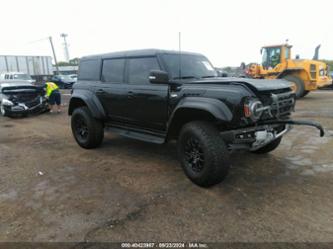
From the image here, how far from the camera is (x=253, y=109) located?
327cm

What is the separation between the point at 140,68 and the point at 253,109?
220 centimetres

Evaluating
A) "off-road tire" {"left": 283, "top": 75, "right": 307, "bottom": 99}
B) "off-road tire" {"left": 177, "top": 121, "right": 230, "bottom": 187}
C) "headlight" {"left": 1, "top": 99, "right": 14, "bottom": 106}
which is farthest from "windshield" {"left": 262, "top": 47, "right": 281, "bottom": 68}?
"headlight" {"left": 1, "top": 99, "right": 14, "bottom": 106}

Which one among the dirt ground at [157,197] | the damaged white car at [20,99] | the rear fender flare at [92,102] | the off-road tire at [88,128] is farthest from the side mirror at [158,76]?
the damaged white car at [20,99]

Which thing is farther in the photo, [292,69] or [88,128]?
[292,69]

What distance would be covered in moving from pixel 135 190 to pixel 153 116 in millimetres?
1284

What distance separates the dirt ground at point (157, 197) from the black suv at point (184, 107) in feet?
1.51

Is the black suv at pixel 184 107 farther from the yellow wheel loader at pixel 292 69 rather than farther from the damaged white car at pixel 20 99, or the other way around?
the yellow wheel loader at pixel 292 69

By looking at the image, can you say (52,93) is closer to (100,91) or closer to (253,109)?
(100,91)

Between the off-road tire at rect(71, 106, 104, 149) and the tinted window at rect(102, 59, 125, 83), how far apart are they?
0.82 metres

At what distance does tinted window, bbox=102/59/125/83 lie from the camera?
499 centimetres

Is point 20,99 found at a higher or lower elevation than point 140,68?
lower

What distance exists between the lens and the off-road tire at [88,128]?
17.6ft

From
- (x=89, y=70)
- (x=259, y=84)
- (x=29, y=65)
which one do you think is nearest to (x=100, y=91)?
(x=89, y=70)

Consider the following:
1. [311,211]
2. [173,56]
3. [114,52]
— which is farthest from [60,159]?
[311,211]
